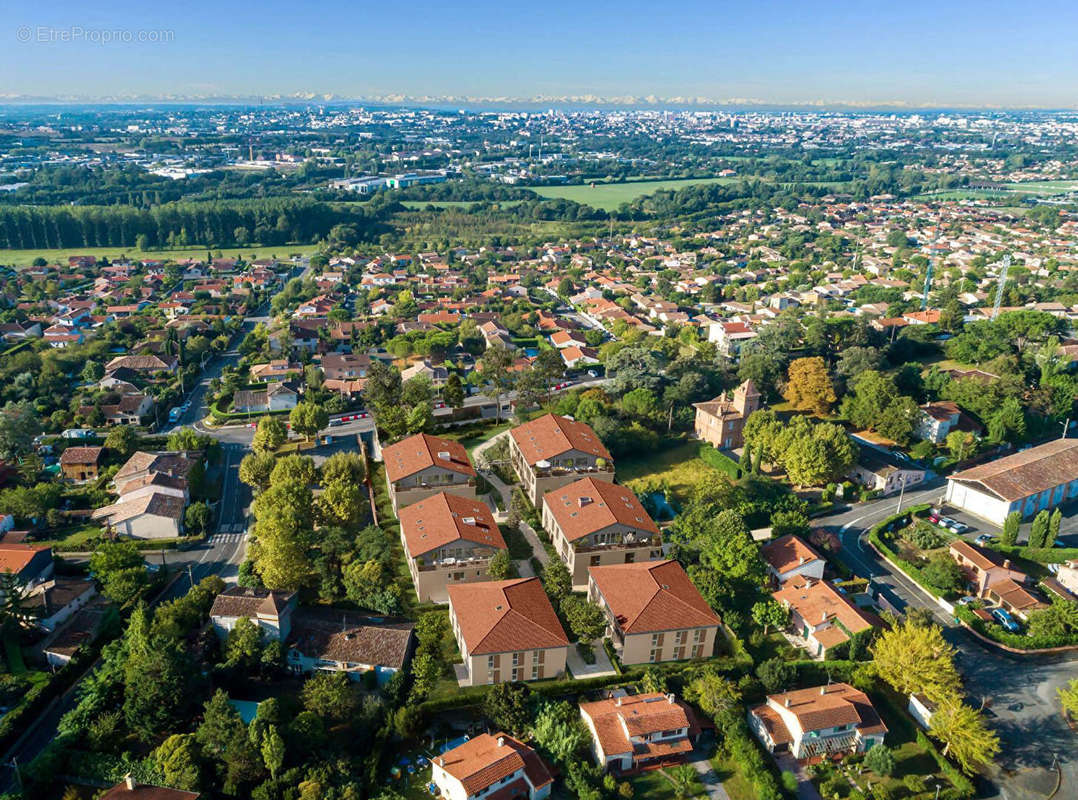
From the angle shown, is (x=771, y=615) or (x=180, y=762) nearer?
(x=180, y=762)

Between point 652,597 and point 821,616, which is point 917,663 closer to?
point 821,616

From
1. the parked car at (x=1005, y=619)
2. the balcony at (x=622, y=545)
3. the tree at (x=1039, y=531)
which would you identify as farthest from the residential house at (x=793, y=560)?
the tree at (x=1039, y=531)

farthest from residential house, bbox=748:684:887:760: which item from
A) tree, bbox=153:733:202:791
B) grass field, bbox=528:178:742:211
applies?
grass field, bbox=528:178:742:211

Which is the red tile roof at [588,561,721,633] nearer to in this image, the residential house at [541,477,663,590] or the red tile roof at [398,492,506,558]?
the residential house at [541,477,663,590]

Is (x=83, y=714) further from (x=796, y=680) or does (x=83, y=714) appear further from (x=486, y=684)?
(x=796, y=680)

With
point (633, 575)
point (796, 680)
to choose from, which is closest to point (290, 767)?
point (633, 575)

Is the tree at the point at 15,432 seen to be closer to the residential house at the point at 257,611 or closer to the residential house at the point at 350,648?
the residential house at the point at 257,611

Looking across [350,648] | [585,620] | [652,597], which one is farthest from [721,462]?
[350,648]
